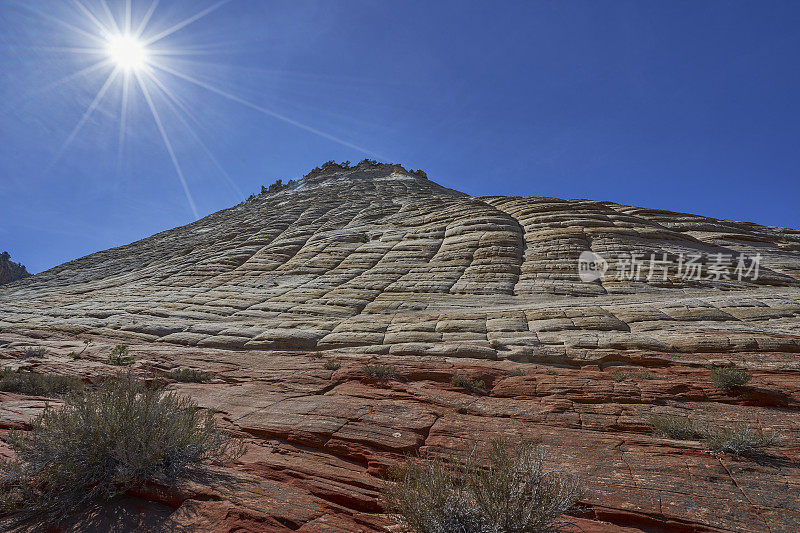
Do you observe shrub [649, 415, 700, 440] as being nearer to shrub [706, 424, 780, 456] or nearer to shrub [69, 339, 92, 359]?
shrub [706, 424, 780, 456]

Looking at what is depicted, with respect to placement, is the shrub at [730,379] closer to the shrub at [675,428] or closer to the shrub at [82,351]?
the shrub at [675,428]

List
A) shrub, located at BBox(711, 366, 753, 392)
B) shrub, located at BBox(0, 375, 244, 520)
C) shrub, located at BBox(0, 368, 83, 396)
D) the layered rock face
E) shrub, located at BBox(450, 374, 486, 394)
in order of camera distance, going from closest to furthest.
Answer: shrub, located at BBox(0, 375, 244, 520)
the layered rock face
shrub, located at BBox(711, 366, 753, 392)
shrub, located at BBox(0, 368, 83, 396)
shrub, located at BBox(450, 374, 486, 394)

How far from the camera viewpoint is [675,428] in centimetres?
589

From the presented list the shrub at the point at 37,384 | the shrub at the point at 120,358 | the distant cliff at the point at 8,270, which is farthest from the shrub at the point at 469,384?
the distant cliff at the point at 8,270

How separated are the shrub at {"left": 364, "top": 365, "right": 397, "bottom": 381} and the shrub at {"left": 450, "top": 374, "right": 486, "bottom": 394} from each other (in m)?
1.60

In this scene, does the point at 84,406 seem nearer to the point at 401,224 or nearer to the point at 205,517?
the point at 205,517

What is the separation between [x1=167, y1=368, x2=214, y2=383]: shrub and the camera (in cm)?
968

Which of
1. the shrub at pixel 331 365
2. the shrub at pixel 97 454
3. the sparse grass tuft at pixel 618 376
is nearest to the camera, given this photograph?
the shrub at pixel 97 454

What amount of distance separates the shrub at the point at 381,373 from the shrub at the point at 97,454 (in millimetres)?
5086

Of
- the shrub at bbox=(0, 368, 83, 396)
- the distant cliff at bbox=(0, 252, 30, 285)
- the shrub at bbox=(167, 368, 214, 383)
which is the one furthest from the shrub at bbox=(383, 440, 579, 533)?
the distant cliff at bbox=(0, 252, 30, 285)

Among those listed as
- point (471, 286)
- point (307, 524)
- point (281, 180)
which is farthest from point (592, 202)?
point (281, 180)

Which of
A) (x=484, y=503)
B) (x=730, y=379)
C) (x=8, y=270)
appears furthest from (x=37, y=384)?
(x=8, y=270)

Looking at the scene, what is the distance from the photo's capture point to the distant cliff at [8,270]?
6444 cm

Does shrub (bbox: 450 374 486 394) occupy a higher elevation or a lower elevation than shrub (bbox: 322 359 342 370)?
higher
